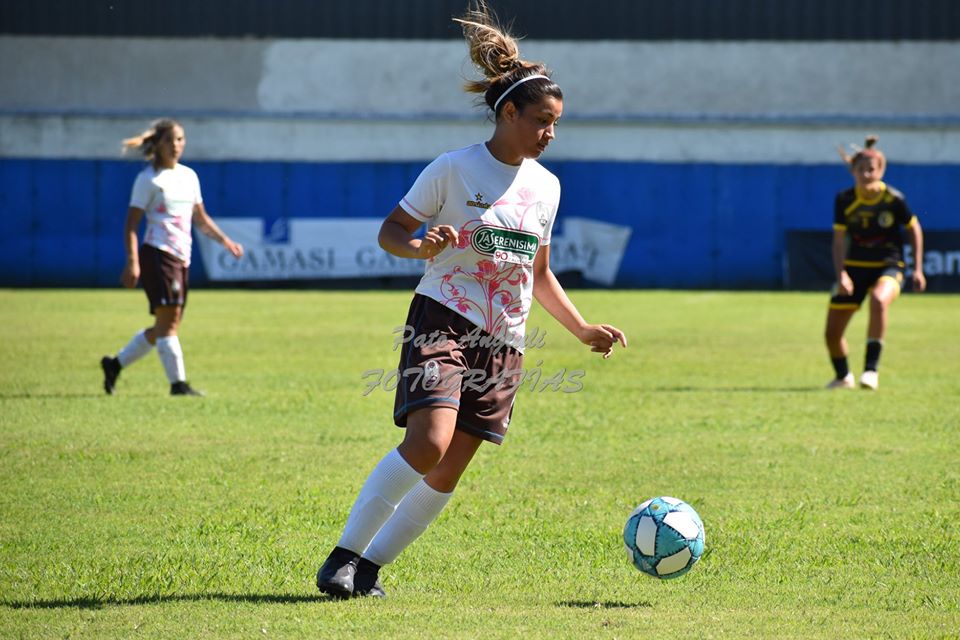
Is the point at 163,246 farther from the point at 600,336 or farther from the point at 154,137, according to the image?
the point at 600,336

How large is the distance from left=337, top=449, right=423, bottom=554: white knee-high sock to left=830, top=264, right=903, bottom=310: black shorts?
26.4ft

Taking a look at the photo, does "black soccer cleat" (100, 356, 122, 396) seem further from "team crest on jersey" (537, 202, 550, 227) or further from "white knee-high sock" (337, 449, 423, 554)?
"team crest on jersey" (537, 202, 550, 227)

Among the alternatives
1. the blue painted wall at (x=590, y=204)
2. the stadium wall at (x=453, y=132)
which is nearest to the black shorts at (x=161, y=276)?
the stadium wall at (x=453, y=132)

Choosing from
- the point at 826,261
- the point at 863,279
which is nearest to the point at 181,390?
the point at 863,279

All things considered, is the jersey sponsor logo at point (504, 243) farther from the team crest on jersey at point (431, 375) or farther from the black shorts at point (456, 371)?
the team crest on jersey at point (431, 375)

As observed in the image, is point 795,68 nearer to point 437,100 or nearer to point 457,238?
point 437,100

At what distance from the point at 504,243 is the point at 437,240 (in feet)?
1.49

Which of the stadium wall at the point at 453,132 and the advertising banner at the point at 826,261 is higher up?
the stadium wall at the point at 453,132


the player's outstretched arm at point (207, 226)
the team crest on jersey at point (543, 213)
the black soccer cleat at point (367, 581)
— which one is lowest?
the black soccer cleat at point (367, 581)

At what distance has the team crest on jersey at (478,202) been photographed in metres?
4.76

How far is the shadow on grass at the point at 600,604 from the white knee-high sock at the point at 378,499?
69 cm

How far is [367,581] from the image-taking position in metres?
4.76

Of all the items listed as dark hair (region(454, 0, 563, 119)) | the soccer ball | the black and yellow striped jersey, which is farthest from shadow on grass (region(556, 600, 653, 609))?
the black and yellow striped jersey

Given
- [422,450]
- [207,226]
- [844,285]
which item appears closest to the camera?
[422,450]
